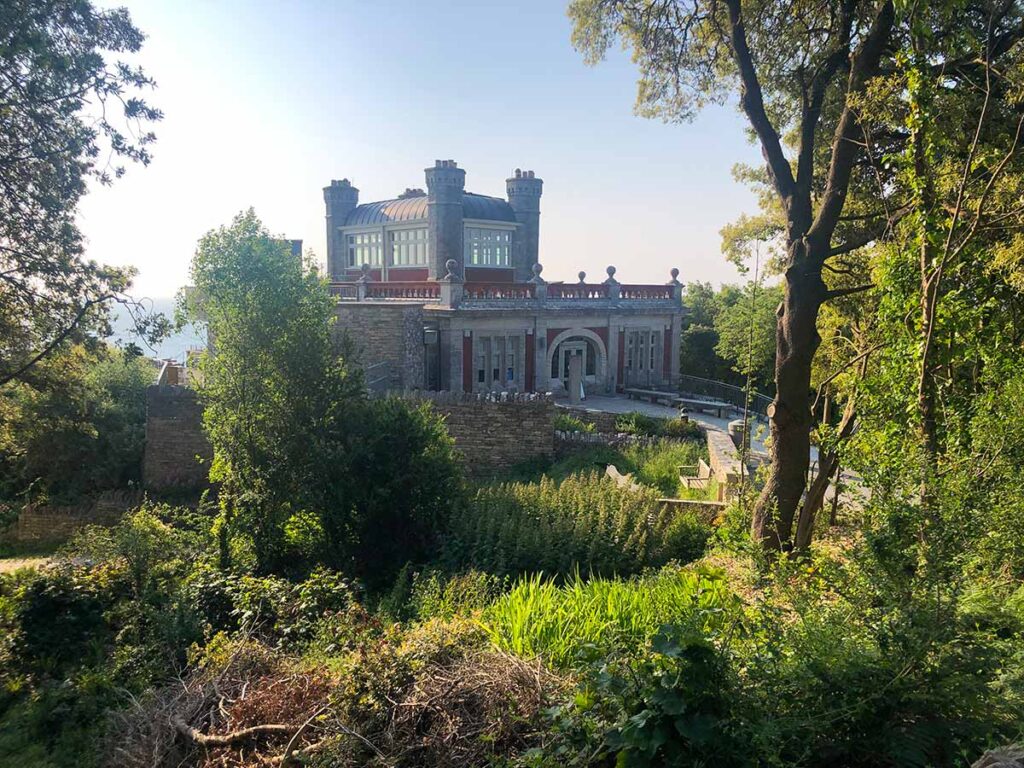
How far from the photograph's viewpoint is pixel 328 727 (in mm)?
4855

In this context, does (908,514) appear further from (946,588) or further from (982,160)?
(982,160)

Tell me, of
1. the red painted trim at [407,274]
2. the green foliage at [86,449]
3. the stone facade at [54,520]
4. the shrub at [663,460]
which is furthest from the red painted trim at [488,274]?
A: the stone facade at [54,520]

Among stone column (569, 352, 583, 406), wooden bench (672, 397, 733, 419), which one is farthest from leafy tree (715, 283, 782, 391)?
stone column (569, 352, 583, 406)

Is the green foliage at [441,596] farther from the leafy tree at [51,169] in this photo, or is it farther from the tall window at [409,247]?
the tall window at [409,247]

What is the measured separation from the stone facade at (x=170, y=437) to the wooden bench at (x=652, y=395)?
1632cm

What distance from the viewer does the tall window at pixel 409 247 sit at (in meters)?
31.3

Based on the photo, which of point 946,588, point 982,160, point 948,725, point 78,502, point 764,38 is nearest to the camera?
point 948,725

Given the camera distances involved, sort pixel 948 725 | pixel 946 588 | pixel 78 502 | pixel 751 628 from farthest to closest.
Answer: pixel 78 502
pixel 751 628
pixel 946 588
pixel 948 725

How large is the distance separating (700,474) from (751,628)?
38.3 feet

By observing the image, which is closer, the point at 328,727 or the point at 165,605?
the point at 328,727

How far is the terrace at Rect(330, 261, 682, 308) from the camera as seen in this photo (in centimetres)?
2502

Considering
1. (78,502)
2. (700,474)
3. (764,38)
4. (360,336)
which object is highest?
(764,38)

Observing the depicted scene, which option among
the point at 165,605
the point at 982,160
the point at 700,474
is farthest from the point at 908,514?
the point at 700,474

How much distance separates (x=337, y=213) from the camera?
1375 inches
